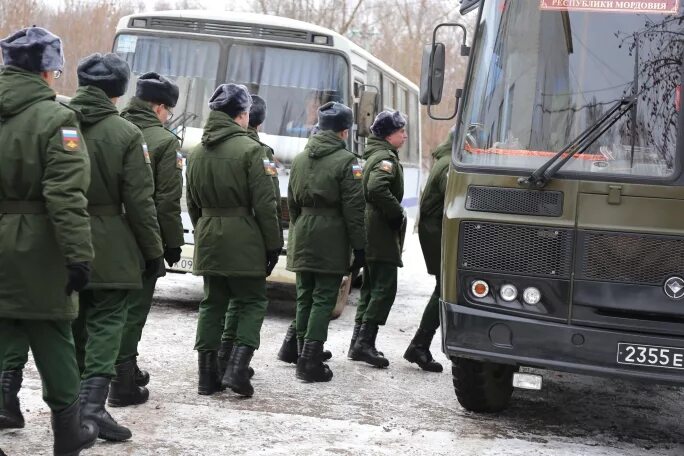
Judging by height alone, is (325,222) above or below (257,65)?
below

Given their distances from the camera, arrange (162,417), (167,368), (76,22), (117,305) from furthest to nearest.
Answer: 1. (76,22)
2. (167,368)
3. (162,417)
4. (117,305)

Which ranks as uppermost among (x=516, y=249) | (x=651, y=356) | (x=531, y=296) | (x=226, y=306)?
(x=516, y=249)

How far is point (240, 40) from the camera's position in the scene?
1195 cm

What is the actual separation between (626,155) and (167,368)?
3618 mm

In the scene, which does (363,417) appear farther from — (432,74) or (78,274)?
(78,274)

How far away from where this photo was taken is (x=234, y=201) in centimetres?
737

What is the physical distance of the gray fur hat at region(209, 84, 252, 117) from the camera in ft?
24.4

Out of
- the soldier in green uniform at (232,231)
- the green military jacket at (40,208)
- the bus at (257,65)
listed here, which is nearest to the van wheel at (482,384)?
the soldier in green uniform at (232,231)

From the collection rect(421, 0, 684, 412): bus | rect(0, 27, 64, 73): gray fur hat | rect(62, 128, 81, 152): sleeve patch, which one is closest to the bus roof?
rect(421, 0, 684, 412): bus

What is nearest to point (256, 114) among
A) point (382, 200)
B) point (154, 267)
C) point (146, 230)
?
point (382, 200)

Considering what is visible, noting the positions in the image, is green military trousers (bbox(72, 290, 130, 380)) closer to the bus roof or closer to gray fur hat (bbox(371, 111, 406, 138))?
gray fur hat (bbox(371, 111, 406, 138))

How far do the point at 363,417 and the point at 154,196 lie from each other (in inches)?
72.3

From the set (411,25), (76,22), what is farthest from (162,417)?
(411,25)

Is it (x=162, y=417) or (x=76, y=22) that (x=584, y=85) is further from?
(x=76, y=22)
